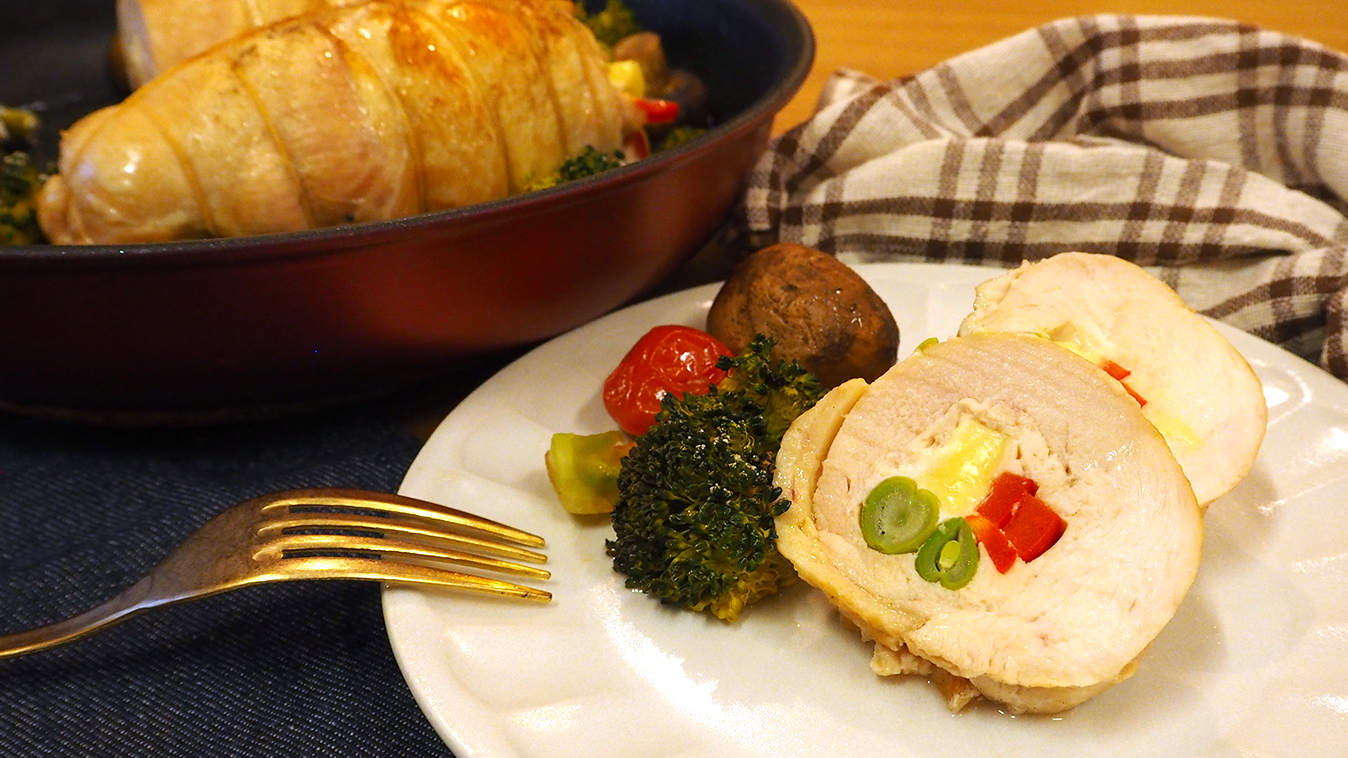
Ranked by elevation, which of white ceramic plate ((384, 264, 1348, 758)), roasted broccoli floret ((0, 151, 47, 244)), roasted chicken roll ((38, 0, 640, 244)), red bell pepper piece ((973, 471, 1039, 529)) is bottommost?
white ceramic plate ((384, 264, 1348, 758))

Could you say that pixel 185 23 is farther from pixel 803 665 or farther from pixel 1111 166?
pixel 1111 166

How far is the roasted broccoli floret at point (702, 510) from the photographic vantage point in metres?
1.44

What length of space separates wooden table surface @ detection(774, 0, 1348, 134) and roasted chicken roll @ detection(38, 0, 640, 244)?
1478 mm

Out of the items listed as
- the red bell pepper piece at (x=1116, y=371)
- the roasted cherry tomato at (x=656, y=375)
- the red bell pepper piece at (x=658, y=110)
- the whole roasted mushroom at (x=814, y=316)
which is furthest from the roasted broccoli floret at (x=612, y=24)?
the red bell pepper piece at (x=1116, y=371)

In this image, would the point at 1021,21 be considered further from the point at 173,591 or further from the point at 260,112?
the point at 173,591

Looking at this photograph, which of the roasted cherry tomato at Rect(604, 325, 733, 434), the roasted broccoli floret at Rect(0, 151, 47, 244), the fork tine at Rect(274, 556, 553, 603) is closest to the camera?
the fork tine at Rect(274, 556, 553, 603)

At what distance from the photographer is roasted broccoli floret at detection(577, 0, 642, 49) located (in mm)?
2857

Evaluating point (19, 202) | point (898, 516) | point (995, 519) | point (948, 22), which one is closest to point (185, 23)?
point (19, 202)

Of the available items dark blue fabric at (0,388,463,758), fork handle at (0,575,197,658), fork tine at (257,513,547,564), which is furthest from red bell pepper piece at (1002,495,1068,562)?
fork handle at (0,575,197,658)

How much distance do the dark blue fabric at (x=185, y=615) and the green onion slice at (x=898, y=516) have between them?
0.68 meters

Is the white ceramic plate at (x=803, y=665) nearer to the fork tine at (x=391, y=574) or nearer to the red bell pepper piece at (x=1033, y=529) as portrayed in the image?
the fork tine at (x=391, y=574)

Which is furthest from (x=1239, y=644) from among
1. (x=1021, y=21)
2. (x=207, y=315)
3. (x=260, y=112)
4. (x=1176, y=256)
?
(x=1021, y=21)

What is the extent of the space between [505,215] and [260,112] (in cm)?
56

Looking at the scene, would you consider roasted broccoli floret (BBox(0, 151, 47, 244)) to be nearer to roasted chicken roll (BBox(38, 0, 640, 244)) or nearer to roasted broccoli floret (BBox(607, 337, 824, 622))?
roasted chicken roll (BBox(38, 0, 640, 244))
